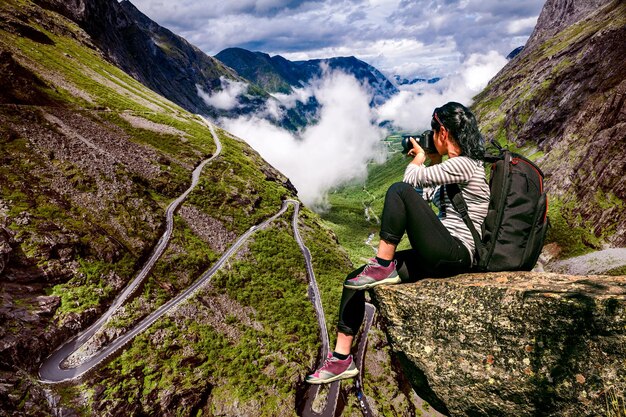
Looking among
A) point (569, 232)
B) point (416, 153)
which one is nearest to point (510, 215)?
point (416, 153)

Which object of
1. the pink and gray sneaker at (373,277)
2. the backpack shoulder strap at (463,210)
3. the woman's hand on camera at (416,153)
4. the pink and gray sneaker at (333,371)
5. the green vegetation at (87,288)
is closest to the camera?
the backpack shoulder strap at (463,210)

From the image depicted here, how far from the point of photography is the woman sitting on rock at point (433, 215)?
851cm

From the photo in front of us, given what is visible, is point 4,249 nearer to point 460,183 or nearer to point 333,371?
point 333,371

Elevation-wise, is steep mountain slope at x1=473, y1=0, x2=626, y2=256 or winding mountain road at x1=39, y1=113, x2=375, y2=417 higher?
steep mountain slope at x1=473, y1=0, x2=626, y2=256

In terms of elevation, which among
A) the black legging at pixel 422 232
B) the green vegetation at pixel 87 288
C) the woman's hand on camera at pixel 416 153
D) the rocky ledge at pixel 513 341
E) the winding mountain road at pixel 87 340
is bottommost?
the winding mountain road at pixel 87 340

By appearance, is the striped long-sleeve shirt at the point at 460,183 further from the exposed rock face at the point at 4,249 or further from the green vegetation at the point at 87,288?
the exposed rock face at the point at 4,249

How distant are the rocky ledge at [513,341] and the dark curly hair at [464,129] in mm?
3656

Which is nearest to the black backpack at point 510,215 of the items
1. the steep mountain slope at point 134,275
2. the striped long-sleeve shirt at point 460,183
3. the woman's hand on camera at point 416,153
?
the striped long-sleeve shirt at point 460,183

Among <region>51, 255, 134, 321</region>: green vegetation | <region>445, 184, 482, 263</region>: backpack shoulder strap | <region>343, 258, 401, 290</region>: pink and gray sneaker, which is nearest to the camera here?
<region>445, 184, 482, 263</region>: backpack shoulder strap

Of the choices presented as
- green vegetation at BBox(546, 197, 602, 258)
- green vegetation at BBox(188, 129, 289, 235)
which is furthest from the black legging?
green vegetation at BBox(546, 197, 602, 258)

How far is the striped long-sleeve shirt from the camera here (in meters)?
8.45

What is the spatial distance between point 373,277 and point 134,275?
6241 centimetres

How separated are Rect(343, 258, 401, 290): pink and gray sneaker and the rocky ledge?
920 mm

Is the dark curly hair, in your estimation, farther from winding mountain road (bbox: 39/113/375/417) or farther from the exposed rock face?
the exposed rock face
